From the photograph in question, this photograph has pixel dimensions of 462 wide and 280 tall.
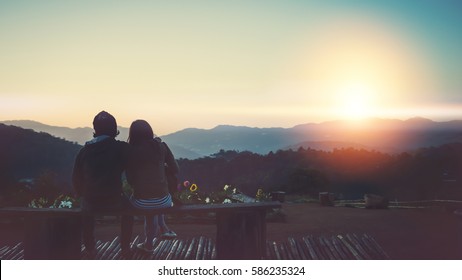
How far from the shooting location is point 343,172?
40.6m

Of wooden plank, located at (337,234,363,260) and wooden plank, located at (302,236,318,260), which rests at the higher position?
wooden plank, located at (337,234,363,260)

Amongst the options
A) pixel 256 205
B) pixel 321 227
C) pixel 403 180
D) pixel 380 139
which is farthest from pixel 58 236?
pixel 380 139

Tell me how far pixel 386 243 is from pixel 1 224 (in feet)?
26.6

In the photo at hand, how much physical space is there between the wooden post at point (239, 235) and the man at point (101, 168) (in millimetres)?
1275

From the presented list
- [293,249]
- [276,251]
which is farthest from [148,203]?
[293,249]

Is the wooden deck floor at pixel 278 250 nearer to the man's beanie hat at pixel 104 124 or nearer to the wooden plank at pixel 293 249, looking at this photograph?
the wooden plank at pixel 293 249

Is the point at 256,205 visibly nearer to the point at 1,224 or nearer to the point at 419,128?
the point at 1,224

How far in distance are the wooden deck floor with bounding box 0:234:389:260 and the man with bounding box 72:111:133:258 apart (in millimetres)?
1332

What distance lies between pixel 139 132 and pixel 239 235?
1.71 metres

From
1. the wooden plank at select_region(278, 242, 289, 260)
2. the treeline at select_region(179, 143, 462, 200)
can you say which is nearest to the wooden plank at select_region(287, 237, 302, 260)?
the wooden plank at select_region(278, 242, 289, 260)

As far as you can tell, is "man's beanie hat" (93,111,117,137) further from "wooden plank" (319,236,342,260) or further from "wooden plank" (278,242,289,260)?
"wooden plank" (319,236,342,260)

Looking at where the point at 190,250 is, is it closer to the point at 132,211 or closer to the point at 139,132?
the point at 132,211

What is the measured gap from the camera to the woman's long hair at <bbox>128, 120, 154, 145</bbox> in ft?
17.8

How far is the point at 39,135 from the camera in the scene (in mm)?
37312
